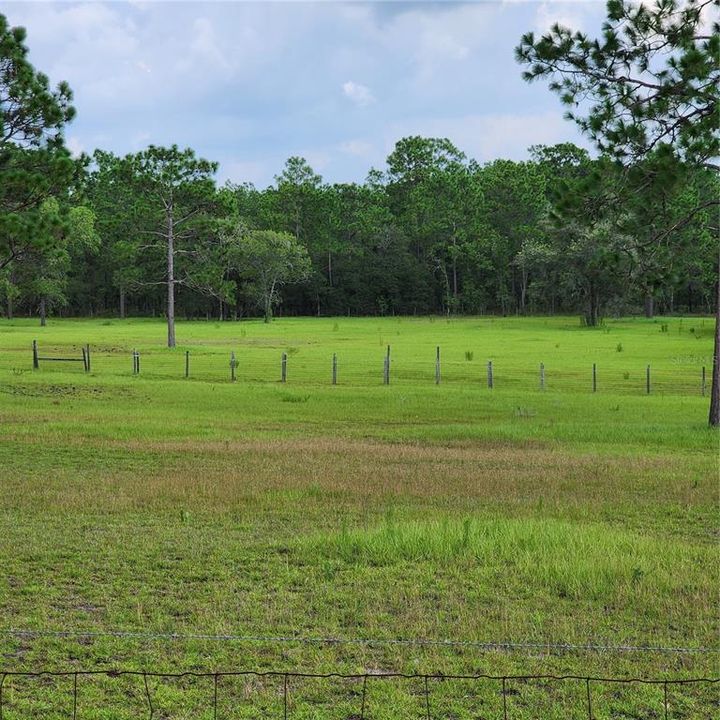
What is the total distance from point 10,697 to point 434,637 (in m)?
3.07

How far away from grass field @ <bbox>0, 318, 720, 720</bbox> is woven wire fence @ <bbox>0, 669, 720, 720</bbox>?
0.02m

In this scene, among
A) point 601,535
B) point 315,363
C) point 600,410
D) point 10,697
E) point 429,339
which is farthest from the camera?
point 429,339

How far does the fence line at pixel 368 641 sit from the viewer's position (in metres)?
6.26

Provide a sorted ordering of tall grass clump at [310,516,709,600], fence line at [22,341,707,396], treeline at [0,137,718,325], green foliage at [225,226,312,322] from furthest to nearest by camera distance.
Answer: green foliage at [225,226,312,322], treeline at [0,137,718,325], fence line at [22,341,707,396], tall grass clump at [310,516,709,600]

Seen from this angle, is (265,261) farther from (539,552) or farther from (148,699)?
(148,699)

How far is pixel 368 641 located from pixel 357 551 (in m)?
2.37

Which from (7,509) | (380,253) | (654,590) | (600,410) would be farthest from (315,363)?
(380,253)

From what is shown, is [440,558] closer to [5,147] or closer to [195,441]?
[195,441]

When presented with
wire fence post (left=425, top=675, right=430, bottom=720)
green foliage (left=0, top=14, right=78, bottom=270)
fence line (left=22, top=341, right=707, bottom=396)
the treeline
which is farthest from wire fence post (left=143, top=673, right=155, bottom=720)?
the treeline

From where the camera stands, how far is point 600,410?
23062 millimetres

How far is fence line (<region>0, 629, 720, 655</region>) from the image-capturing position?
626cm

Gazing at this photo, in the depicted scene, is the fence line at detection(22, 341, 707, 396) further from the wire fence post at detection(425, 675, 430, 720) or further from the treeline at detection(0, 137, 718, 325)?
the treeline at detection(0, 137, 718, 325)

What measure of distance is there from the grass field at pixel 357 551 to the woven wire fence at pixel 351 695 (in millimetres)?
22

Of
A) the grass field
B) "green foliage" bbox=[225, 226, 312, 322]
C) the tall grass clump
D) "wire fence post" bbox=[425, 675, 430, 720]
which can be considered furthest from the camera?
"green foliage" bbox=[225, 226, 312, 322]
